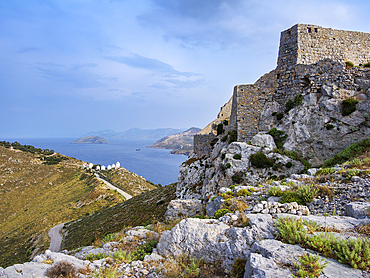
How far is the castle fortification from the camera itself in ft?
65.7

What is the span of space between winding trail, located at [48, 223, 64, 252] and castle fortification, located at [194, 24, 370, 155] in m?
42.1

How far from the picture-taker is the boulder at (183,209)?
1516 centimetres

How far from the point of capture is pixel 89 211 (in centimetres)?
5603

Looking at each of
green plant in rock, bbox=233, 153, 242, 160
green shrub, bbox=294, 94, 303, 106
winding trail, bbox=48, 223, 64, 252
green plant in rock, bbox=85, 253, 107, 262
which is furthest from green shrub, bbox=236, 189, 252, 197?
winding trail, bbox=48, 223, 64, 252

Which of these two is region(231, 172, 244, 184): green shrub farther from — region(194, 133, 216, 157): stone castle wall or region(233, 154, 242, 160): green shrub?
region(194, 133, 216, 157): stone castle wall

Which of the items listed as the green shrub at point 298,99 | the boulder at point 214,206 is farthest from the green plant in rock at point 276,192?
the green shrub at point 298,99

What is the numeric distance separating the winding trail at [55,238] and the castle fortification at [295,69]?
138ft

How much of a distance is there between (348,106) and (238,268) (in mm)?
19113

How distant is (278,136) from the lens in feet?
66.2

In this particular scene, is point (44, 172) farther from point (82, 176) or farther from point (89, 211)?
point (89, 211)

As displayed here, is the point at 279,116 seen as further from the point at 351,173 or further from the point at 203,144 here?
the point at 203,144

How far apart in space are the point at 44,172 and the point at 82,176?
725 inches

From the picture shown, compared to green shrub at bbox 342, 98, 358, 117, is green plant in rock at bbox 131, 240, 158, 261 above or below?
below

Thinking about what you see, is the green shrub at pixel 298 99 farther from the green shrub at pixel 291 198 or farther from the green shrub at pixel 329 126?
the green shrub at pixel 291 198
